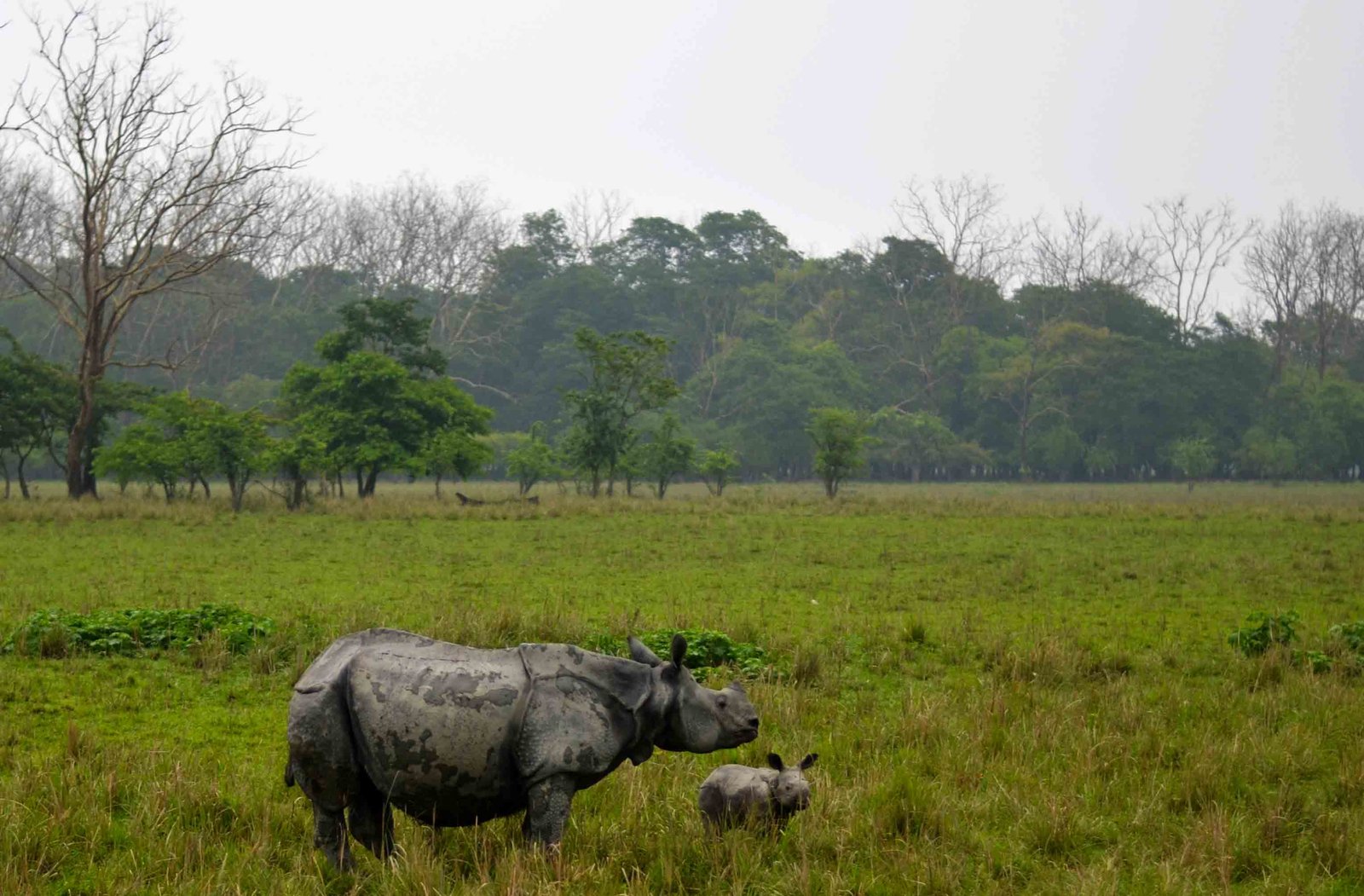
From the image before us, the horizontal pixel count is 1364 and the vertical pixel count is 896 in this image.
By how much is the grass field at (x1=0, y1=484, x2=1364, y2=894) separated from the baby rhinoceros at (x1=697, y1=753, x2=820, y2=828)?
0.13 meters

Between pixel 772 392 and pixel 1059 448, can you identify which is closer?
pixel 1059 448

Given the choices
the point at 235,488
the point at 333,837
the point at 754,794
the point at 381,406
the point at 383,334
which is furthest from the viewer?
the point at 383,334

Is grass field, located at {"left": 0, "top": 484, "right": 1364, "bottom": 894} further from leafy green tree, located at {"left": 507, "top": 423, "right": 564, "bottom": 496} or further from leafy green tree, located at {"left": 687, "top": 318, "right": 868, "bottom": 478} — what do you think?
leafy green tree, located at {"left": 687, "top": 318, "right": 868, "bottom": 478}

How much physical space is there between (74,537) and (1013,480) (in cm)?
5901

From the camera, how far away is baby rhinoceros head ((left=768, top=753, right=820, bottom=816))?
21.4ft

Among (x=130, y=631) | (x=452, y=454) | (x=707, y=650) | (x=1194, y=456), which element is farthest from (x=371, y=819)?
(x=1194, y=456)

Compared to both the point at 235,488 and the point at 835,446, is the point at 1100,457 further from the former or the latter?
the point at 235,488

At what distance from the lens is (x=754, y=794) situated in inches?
255

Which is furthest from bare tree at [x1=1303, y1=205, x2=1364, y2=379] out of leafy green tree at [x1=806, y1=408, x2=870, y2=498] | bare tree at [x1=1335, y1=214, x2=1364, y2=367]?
leafy green tree at [x1=806, y1=408, x2=870, y2=498]

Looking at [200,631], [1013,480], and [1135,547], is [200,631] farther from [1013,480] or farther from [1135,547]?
[1013,480]

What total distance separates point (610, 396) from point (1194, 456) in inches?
1387

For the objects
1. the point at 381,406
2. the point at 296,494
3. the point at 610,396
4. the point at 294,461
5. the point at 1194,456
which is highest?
the point at 610,396

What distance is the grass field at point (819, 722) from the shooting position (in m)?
6.09

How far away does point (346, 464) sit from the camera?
36.2 m
